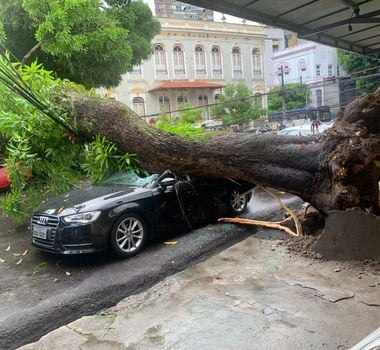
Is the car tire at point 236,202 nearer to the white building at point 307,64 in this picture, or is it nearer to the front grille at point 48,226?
the front grille at point 48,226

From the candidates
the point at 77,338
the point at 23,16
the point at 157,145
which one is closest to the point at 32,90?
the point at 157,145

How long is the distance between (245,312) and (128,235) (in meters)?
2.39

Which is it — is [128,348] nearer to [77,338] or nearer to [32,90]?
[77,338]

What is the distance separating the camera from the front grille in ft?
18.1

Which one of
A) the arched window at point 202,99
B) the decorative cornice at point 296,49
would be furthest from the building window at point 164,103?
the decorative cornice at point 296,49

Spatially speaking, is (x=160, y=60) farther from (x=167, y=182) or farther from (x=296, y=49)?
(x=167, y=182)

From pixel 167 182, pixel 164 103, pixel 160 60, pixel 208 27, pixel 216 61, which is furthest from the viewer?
pixel 216 61

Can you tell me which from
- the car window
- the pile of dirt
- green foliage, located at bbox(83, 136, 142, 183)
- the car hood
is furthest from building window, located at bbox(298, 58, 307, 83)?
the car hood

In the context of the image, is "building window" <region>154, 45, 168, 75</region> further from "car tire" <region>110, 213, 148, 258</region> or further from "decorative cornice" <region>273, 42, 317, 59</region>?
"car tire" <region>110, 213, 148, 258</region>

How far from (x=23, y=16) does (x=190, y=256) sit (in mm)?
9557

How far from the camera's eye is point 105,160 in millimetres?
7160

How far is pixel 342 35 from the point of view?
8.30 meters

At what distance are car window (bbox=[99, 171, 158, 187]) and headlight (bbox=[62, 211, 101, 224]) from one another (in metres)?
1.09

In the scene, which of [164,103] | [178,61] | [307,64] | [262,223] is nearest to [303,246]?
[262,223]
